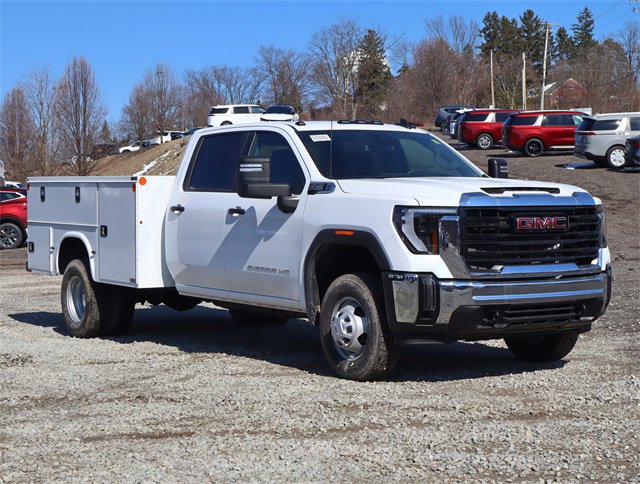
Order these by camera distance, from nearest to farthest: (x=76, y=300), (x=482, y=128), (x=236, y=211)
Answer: (x=236, y=211) → (x=76, y=300) → (x=482, y=128)

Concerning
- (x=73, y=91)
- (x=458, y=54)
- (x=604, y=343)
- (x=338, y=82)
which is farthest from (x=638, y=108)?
(x=604, y=343)

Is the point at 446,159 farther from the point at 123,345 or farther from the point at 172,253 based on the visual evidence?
the point at 123,345

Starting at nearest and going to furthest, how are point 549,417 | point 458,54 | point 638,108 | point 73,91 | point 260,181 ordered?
point 549,417, point 260,181, point 73,91, point 638,108, point 458,54

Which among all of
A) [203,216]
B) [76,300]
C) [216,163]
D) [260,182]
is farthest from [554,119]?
[260,182]

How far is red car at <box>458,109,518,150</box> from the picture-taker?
42.1m

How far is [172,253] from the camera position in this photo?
9.64 meters

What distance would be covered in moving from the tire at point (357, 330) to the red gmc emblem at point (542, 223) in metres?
1.10

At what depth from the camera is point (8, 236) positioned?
88.6 ft

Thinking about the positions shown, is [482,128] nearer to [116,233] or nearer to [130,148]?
[116,233]

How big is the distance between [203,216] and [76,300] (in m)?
2.49

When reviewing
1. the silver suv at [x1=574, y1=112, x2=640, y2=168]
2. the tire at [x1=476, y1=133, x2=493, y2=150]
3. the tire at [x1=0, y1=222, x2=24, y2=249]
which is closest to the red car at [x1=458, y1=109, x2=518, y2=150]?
the tire at [x1=476, y1=133, x2=493, y2=150]

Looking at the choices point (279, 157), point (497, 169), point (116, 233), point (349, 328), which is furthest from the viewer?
point (116, 233)

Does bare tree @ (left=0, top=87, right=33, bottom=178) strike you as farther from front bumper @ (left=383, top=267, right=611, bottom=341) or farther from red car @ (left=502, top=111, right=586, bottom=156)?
front bumper @ (left=383, top=267, right=611, bottom=341)

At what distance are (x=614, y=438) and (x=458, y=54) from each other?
93228 mm
